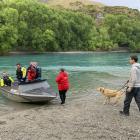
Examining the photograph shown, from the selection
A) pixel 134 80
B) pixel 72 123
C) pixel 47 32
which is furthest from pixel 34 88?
pixel 47 32

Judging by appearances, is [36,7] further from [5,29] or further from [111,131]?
[111,131]

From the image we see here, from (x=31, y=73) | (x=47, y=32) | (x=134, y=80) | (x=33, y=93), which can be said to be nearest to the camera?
(x=134, y=80)

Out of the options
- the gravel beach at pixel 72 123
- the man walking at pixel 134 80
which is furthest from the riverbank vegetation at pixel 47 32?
the man walking at pixel 134 80

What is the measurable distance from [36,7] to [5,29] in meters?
15.3

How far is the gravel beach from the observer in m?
13.5

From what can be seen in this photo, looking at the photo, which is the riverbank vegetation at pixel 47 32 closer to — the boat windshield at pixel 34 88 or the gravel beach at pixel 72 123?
the boat windshield at pixel 34 88

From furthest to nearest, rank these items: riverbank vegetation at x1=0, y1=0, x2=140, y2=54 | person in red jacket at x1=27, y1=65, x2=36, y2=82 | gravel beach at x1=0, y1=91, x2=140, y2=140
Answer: riverbank vegetation at x1=0, y1=0, x2=140, y2=54 → person in red jacket at x1=27, y1=65, x2=36, y2=82 → gravel beach at x1=0, y1=91, x2=140, y2=140

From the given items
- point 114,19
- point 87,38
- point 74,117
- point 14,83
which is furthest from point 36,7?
point 74,117

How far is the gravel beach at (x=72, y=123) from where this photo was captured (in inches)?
530

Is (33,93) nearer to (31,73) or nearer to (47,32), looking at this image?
(31,73)

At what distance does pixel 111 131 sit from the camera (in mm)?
13945

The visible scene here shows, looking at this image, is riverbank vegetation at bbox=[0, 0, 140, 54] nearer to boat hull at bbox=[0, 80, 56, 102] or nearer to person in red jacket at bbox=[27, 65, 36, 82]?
person in red jacket at bbox=[27, 65, 36, 82]

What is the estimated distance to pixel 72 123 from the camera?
50.8 feet

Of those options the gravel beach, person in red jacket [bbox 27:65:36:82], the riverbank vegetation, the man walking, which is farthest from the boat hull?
the riverbank vegetation
